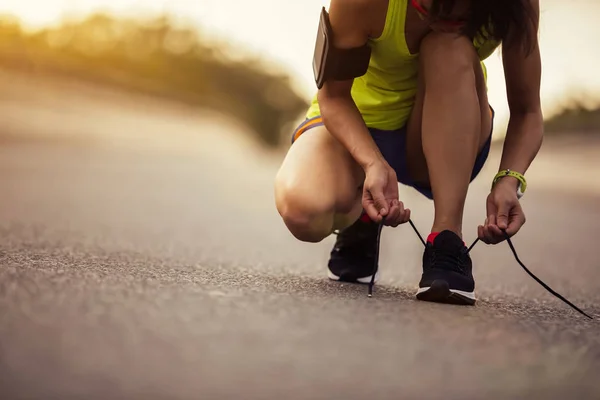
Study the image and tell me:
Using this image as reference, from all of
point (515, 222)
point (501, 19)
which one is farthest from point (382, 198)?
point (501, 19)

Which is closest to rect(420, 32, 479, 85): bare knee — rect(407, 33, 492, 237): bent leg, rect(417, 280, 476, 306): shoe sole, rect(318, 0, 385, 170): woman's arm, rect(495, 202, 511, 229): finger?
rect(407, 33, 492, 237): bent leg

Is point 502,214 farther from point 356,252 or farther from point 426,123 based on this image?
point 356,252

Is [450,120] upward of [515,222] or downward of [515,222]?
upward

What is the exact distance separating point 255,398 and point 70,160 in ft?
21.4

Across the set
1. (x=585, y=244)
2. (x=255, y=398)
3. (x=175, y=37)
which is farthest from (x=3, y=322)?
(x=175, y=37)

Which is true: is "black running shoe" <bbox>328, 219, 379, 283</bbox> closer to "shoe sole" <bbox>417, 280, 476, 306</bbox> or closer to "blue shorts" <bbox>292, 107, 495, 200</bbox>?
"blue shorts" <bbox>292, 107, 495, 200</bbox>

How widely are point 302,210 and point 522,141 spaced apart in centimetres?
49

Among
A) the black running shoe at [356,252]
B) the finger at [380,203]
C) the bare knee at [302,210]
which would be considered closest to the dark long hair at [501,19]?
the finger at [380,203]


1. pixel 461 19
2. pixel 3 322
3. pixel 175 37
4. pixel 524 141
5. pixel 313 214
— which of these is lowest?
pixel 3 322

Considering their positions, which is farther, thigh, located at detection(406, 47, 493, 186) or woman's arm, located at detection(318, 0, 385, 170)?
thigh, located at detection(406, 47, 493, 186)

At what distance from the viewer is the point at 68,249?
75.1 inches

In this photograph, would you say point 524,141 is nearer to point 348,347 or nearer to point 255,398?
point 348,347

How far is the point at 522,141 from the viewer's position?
169 cm

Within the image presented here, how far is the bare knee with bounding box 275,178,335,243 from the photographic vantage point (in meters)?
1.65
